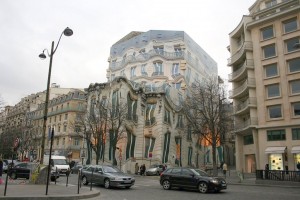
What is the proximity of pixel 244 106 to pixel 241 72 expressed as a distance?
471 cm

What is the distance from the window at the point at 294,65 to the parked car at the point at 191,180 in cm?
2352

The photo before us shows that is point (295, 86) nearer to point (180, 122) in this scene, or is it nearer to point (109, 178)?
point (180, 122)

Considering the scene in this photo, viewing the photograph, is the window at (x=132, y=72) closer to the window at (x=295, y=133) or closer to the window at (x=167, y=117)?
the window at (x=167, y=117)

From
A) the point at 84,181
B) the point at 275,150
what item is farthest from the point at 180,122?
the point at 84,181

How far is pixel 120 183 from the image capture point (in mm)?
18656

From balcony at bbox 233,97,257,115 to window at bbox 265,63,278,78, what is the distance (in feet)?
11.8

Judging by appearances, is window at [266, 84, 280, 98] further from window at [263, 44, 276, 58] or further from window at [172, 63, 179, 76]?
window at [172, 63, 179, 76]

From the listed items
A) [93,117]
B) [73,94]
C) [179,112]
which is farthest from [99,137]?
[73,94]

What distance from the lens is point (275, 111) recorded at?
37.3m

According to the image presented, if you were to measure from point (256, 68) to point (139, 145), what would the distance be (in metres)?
20.6

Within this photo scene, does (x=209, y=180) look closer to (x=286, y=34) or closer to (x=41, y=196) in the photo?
(x=41, y=196)

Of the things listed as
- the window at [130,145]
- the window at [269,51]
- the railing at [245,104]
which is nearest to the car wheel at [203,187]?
the railing at [245,104]

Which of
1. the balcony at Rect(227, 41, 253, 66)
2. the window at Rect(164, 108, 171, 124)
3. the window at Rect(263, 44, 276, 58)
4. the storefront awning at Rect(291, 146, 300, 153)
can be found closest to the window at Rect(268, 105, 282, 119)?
the storefront awning at Rect(291, 146, 300, 153)

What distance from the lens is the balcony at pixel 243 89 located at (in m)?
39.9
